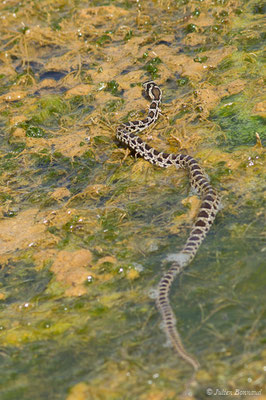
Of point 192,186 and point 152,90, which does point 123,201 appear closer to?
point 192,186

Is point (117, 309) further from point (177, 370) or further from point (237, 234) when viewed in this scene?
point (237, 234)

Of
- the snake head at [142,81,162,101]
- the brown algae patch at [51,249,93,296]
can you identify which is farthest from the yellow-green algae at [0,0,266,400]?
the snake head at [142,81,162,101]

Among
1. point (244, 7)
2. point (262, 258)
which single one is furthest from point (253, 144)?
point (244, 7)

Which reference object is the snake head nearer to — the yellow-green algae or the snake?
the snake

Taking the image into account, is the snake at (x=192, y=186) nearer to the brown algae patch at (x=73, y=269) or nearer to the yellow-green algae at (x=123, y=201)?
the yellow-green algae at (x=123, y=201)

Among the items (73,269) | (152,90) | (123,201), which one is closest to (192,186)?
(123,201)

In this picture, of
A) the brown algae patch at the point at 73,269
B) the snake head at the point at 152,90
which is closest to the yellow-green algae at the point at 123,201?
the brown algae patch at the point at 73,269
